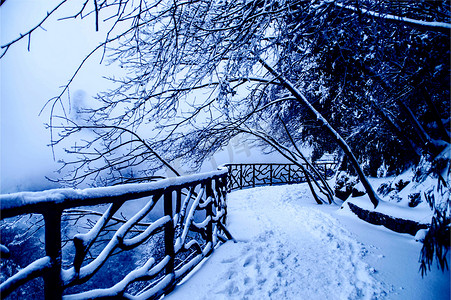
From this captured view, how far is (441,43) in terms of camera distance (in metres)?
2.85

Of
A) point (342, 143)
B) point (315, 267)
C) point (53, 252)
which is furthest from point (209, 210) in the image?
A: point (342, 143)

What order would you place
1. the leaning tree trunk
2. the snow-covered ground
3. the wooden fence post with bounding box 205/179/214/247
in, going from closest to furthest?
the snow-covered ground, the wooden fence post with bounding box 205/179/214/247, the leaning tree trunk

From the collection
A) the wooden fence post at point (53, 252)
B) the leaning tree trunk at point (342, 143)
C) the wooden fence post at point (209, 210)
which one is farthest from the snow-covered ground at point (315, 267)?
the wooden fence post at point (53, 252)

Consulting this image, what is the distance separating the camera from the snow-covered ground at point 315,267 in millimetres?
2066

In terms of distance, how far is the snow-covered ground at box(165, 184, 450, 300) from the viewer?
6.78ft

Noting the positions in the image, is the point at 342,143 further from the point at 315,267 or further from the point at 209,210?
the point at 209,210

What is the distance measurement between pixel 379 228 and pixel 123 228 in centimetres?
464

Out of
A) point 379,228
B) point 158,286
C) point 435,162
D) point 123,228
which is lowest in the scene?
point 379,228

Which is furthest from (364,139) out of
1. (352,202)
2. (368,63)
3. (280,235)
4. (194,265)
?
(194,265)

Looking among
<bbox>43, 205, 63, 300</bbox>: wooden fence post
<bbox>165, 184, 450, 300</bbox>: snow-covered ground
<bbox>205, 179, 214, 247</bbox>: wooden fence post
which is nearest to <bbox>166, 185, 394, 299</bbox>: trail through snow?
<bbox>165, 184, 450, 300</bbox>: snow-covered ground

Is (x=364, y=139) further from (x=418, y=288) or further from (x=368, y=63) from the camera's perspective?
(x=418, y=288)

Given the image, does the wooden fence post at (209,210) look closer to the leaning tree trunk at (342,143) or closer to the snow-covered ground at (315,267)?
the snow-covered ground at (315,267)

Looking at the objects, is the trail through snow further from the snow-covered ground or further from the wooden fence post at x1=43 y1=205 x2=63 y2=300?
the wooden fence post at x1=43 y1=205 x2=63 y2=300

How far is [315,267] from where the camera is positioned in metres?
2.60
